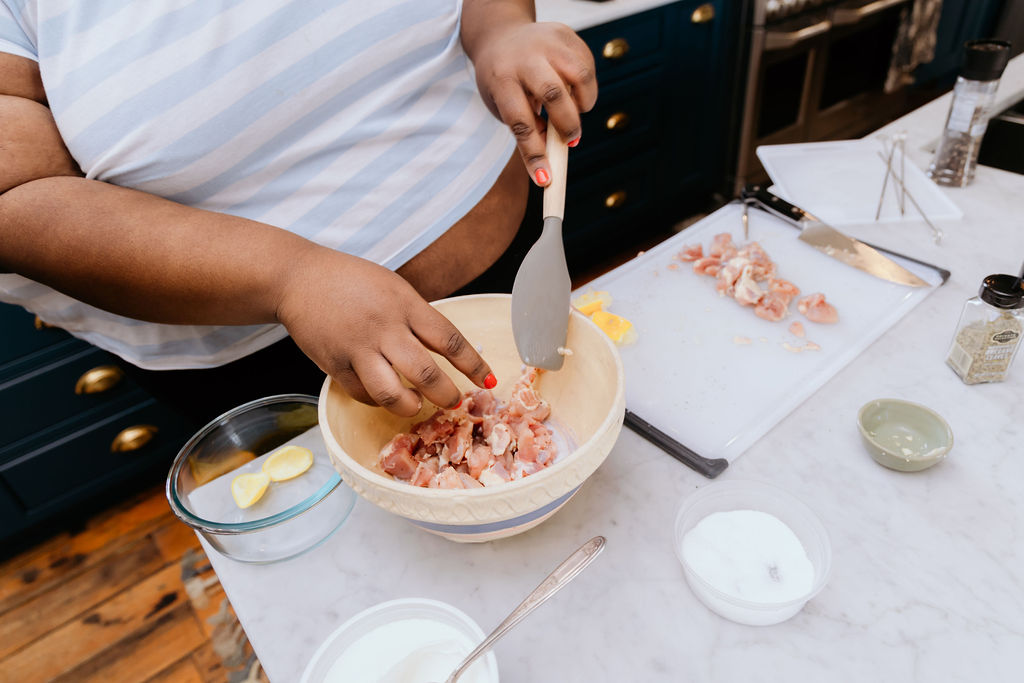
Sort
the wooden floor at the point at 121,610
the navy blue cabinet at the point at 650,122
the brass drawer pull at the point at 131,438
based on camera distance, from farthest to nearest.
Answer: the navy blue cabinet at the point at 650,122
the brass drawer pull at the point at 131,438
the wooden floor at the point at 121,610

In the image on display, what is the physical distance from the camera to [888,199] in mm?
1114

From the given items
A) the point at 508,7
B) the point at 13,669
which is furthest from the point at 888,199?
the point at 13,669

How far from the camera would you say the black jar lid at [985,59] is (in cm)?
100

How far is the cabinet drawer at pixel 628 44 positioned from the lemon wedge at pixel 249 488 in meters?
1.56

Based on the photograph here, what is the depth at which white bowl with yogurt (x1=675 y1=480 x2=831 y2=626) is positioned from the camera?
1.79 ft

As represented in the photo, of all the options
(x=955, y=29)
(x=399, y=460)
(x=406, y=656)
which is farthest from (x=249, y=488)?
(x=955, y=29)

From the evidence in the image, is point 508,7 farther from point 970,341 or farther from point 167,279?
point 970,341

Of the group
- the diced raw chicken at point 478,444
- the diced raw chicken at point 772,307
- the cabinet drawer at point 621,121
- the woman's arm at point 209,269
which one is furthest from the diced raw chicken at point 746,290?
the cabinet drawer at point 621,121

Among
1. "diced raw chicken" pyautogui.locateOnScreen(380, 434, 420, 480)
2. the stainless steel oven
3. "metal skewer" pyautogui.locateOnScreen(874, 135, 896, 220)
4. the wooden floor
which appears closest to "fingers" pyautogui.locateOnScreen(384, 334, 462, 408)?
"diced raw chicken" pyautogui.locateOnScreen(380, 434, 420, 480)

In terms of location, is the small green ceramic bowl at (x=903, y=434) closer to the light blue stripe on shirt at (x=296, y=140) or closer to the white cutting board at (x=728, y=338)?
the white cutting board at (x=728, y=338)

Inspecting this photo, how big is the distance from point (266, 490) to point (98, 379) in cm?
109

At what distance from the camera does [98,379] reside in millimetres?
1490

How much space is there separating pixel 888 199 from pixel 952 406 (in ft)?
1.68

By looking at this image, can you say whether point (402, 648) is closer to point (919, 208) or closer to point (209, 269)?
point (209, 269)
